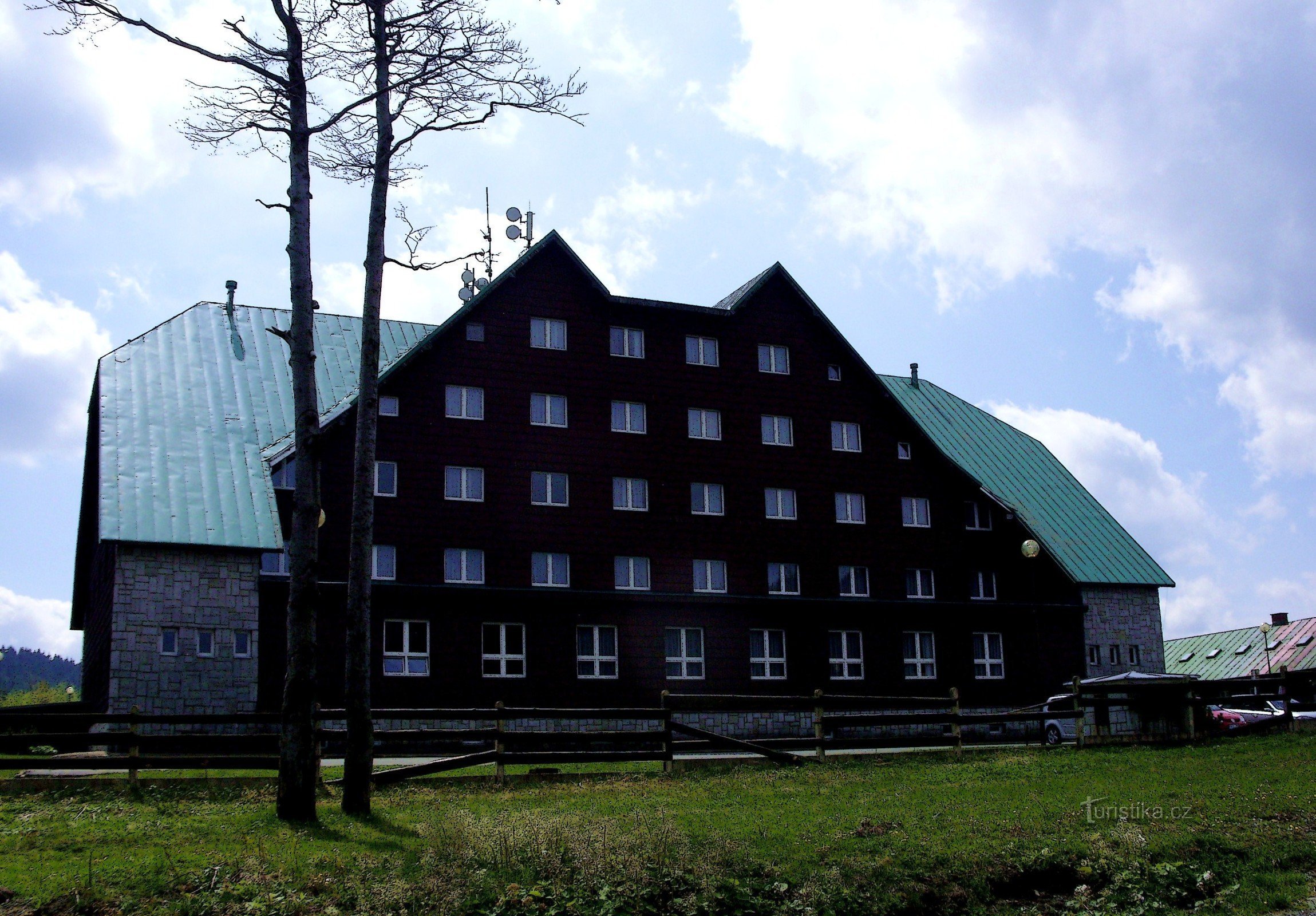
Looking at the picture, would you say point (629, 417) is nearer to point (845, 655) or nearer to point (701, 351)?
point (701, 351)

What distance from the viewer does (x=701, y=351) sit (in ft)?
136

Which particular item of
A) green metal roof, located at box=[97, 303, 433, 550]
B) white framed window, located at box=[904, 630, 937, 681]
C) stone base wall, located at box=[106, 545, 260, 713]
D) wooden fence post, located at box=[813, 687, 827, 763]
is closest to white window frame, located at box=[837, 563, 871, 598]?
white framed window, located at box=[904, 630, 937, 681]

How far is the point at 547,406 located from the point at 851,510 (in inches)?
455

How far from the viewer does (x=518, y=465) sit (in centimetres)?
3759

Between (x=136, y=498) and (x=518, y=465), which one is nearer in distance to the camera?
(x=136, y=498)

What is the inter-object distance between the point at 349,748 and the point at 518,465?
2150 cm

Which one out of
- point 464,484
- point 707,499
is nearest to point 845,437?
point 707,499

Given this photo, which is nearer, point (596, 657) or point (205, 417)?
point (596, 657)

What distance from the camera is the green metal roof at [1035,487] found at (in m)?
46.4

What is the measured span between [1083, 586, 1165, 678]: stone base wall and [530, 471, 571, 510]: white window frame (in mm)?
20804

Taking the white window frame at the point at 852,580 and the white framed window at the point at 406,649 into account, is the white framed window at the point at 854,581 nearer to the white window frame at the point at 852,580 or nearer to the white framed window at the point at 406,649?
the white window frame at the point at 852,580

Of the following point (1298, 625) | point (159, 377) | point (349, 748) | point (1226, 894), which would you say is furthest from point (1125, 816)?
point (1298, 625)

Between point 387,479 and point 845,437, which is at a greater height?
point 845,437

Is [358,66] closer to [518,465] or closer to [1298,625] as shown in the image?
[518,465]
